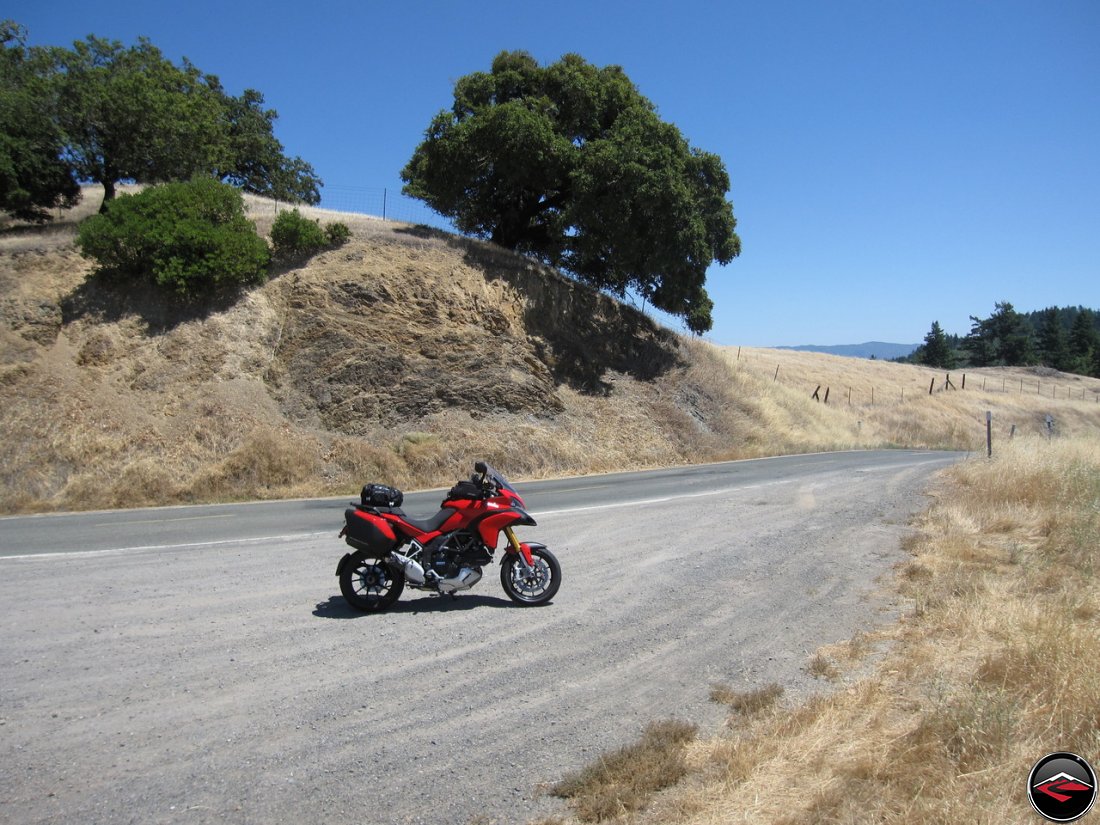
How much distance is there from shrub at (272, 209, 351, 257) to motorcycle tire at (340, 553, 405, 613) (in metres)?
20.7

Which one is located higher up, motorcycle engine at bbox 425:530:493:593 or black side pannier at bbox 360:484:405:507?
black side pannier at bbox 360:484:405:507

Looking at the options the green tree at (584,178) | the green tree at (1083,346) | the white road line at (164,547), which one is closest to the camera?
the white road line at (164,547)

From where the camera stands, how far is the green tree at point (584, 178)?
2794 centimetres

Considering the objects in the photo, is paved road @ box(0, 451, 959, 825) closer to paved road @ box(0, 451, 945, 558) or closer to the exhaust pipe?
paved road @ box(0, 451, 945, 558)

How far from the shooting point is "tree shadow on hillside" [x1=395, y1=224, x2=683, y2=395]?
28500 mm

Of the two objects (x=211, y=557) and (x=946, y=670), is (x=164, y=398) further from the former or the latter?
(x=946, y=670)

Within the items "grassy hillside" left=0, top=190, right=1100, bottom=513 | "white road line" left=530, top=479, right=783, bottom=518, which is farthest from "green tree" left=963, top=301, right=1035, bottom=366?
"white road line" left=530, top=479, right=783, bottom=518

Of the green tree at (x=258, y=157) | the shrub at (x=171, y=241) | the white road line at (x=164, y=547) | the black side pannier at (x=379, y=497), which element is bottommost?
the white road line at (x=164, y=547)

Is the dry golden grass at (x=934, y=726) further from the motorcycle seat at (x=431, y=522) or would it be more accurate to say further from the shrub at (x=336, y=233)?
the shrub at (x=336, y=233)

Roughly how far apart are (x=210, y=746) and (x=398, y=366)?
1958 centimetres

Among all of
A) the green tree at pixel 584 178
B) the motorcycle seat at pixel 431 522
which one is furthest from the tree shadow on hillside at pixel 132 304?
the motorcycle seat at pixel 431 522

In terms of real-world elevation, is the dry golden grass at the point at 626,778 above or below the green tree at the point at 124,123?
below

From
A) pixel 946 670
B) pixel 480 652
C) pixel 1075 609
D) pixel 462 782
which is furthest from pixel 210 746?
pixel 1075 609

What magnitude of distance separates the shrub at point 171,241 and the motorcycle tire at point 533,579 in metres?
18.8
